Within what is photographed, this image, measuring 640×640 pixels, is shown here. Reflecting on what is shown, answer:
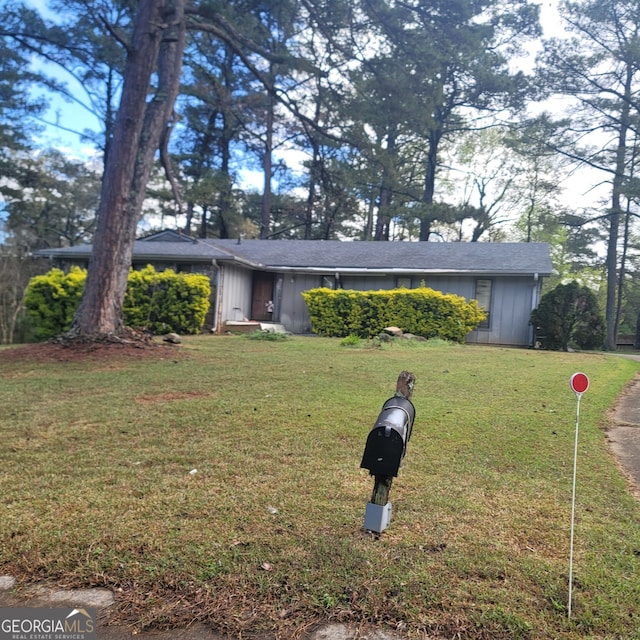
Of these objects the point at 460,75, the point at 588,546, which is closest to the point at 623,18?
the point at 460,75

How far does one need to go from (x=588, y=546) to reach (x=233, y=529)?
5.73ft

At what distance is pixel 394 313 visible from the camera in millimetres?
14117

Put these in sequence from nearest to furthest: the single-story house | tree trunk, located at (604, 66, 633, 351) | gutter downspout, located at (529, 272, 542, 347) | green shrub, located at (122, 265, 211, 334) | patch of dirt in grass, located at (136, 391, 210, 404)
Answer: patch of dirt in grass, located at (136, 391, 210, 404) < green shrub, located at (122, 265, 211, 334) < gutter downspout, located at (529, 272, 542, 347) < the single-story house < tree trunk, located at (604, 66, 633, 351)

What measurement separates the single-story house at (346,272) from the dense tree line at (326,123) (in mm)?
2451

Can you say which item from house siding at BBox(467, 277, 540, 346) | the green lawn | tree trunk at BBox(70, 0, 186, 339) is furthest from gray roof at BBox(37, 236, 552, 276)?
the green lawn

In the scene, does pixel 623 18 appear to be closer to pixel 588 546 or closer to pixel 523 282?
pixel 523 282

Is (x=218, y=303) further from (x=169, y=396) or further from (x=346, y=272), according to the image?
(x=169, y=396)

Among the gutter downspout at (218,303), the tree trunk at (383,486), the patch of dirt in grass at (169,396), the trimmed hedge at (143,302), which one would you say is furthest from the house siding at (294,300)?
the tree trunk at (383,486)

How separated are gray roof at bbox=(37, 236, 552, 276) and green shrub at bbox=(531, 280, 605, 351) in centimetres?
139

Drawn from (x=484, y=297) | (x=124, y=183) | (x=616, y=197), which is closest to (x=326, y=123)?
(x=124, y=183)

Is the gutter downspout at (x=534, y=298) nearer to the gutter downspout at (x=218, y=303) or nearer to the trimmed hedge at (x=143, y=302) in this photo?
the gutter downspout at (x=218, y=303)

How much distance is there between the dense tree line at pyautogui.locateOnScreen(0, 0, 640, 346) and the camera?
9754 millimetres

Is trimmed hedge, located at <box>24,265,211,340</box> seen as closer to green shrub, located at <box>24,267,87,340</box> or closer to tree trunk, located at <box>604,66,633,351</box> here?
green shrub, located at <box>24,267,87,340</box>

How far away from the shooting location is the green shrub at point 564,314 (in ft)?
42.6
